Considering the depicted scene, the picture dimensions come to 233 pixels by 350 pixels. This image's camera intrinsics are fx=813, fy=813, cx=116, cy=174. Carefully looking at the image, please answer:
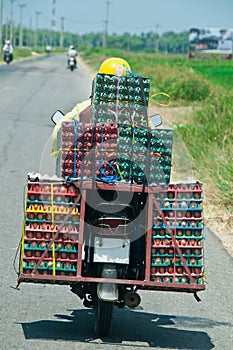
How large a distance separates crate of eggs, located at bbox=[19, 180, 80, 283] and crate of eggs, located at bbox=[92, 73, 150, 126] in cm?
82

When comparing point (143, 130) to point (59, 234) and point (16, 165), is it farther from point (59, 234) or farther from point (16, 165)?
point (16, 165)

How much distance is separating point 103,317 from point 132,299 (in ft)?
0.84

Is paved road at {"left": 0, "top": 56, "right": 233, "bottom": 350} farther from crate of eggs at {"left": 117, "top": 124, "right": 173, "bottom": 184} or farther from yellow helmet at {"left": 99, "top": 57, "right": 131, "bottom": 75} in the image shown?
yellow helmet at {"left": 99, "top": 57, "right": 131, "bottom": 75}

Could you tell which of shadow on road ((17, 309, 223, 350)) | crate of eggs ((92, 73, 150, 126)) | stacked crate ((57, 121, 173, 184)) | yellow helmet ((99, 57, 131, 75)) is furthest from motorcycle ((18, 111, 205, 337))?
yellow helmet ((99, 57, 131, 75))

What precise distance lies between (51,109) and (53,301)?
1793cm

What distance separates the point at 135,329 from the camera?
5.70 meters

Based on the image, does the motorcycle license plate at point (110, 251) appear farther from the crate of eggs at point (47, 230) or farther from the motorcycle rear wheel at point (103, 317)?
the motorcycle rear wheel at point (103, 317)

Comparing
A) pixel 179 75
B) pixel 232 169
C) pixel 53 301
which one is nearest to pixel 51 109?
pixel 179 75

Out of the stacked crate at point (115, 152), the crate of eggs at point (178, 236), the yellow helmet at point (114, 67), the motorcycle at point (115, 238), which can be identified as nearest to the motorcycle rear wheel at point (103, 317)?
the motorcycle at point (115, 238)

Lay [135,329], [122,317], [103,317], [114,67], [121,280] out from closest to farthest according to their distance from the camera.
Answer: [121,280] → [103,317] → [135,329] → [122,317] → [114,67]

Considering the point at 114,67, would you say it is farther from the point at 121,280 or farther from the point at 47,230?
the point at 121,280

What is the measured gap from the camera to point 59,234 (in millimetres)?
5125

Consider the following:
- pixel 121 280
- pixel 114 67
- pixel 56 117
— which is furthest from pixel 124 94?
pixel 121 280

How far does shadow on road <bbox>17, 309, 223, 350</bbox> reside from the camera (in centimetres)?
540
